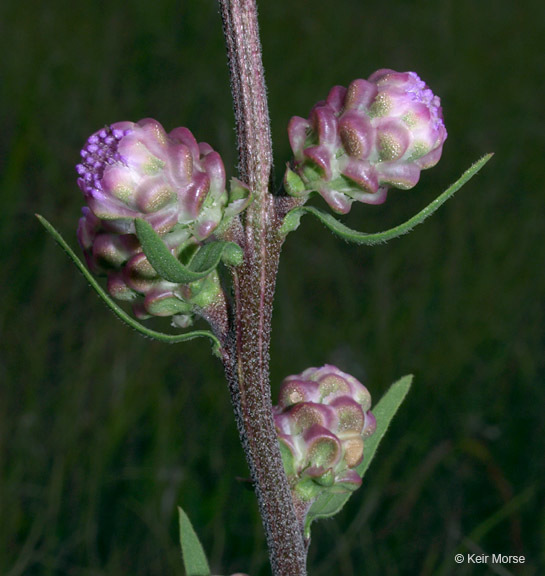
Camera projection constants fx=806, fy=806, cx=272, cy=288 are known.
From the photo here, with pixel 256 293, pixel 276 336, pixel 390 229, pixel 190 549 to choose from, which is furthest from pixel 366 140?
pixel 276 336

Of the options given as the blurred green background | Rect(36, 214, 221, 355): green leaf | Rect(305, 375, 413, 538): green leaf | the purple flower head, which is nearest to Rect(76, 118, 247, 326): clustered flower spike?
the purple flower head

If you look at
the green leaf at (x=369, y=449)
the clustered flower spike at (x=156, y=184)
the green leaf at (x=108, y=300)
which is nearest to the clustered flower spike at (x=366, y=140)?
the clustered flower spike at (x=156, y=184)

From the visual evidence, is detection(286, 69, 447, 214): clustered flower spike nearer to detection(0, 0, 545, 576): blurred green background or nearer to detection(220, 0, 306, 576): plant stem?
detection(220, 0, 306, 576): plant stem

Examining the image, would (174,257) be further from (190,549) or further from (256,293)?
(190,549)

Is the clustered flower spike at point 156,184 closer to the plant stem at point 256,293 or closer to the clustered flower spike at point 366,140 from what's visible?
the plant stem at point 256,293

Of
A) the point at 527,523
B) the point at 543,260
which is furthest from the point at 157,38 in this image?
the point at 527,523

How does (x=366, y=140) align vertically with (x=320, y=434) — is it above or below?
above

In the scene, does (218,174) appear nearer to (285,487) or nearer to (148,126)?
(148,126)
